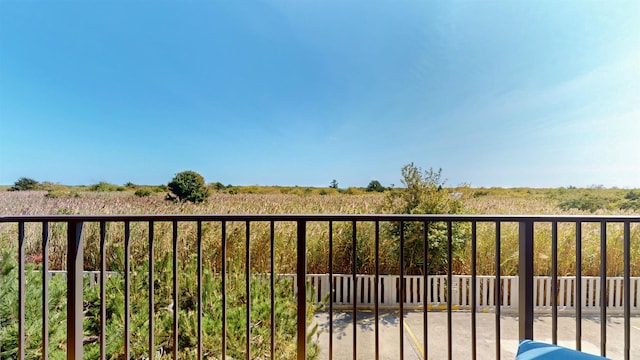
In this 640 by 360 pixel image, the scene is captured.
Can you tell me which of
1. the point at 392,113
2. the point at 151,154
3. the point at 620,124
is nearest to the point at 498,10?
the point at 392,113

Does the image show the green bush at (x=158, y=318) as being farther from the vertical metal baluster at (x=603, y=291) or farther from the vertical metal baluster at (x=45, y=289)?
the vertical metal baluster at (x=603, y=291)

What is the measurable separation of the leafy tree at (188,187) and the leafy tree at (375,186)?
2.78 meters

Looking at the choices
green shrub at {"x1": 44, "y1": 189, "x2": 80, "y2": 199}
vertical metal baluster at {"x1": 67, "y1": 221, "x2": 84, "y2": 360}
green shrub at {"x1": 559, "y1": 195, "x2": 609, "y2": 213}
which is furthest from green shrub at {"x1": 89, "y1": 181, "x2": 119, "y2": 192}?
green shrub at {"x1": 559, "y1": 195, "x2": 609, "y2": 213}

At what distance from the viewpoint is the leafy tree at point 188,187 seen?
4.35 metres

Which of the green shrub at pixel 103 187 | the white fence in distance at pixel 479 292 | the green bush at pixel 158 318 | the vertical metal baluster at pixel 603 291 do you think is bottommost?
the white fence in distance at pixel 479 292

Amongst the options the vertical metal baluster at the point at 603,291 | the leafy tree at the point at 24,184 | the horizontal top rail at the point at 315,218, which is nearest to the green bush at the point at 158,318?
the horizontal top rail at the point at 315,218

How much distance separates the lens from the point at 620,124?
3.73 meters

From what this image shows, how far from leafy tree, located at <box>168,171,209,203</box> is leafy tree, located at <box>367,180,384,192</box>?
278 centimetres

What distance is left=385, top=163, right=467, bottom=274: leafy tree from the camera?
3.52 metres

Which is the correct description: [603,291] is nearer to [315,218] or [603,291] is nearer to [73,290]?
[315,218]

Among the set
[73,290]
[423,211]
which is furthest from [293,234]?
[73,290]

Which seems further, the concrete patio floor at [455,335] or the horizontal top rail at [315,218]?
the concrete patio floor at [455,335]

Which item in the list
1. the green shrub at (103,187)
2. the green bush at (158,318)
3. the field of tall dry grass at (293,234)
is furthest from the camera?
the green shrub at (103,187)

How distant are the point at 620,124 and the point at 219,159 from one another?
618 cm
